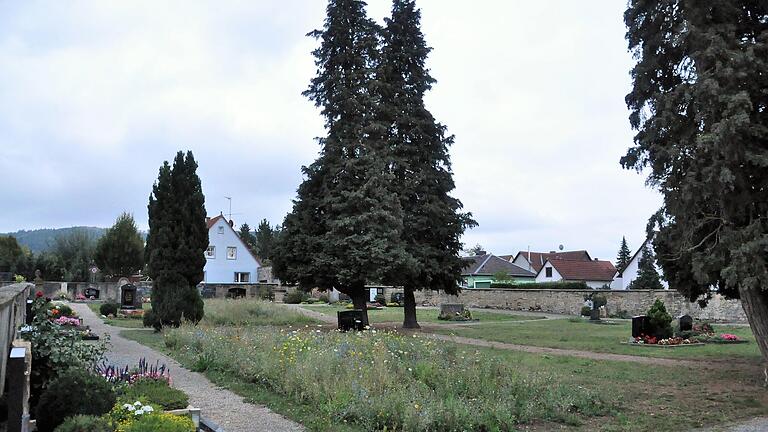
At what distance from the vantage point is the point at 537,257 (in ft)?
290

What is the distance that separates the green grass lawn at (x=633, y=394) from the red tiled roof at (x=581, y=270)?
173 feet

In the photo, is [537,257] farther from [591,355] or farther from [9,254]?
[591,355]

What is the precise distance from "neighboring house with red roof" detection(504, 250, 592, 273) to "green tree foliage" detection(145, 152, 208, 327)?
64.9m

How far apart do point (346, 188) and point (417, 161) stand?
3.54m

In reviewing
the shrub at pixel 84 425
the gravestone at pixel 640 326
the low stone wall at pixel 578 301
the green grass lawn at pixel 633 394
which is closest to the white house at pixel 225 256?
the low stone wall at pixel 578 301

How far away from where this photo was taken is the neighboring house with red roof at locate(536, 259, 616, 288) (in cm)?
6594

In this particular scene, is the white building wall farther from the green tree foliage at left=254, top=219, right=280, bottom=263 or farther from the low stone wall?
the green tree foliage at left=254, top=219, right=280, bottom=263

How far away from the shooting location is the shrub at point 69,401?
6.45 meters

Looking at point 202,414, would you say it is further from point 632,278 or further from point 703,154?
point 632,278

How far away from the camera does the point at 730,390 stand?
11320 millimetres

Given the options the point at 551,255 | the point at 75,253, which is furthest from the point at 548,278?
the point at 75,253

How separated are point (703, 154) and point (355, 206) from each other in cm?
1416

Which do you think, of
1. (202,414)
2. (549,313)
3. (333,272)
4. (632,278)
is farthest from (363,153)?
(632,278)

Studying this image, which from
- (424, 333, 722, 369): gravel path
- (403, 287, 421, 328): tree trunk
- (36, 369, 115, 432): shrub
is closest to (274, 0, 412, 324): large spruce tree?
(403, 287, 421, 328): tree trunk
